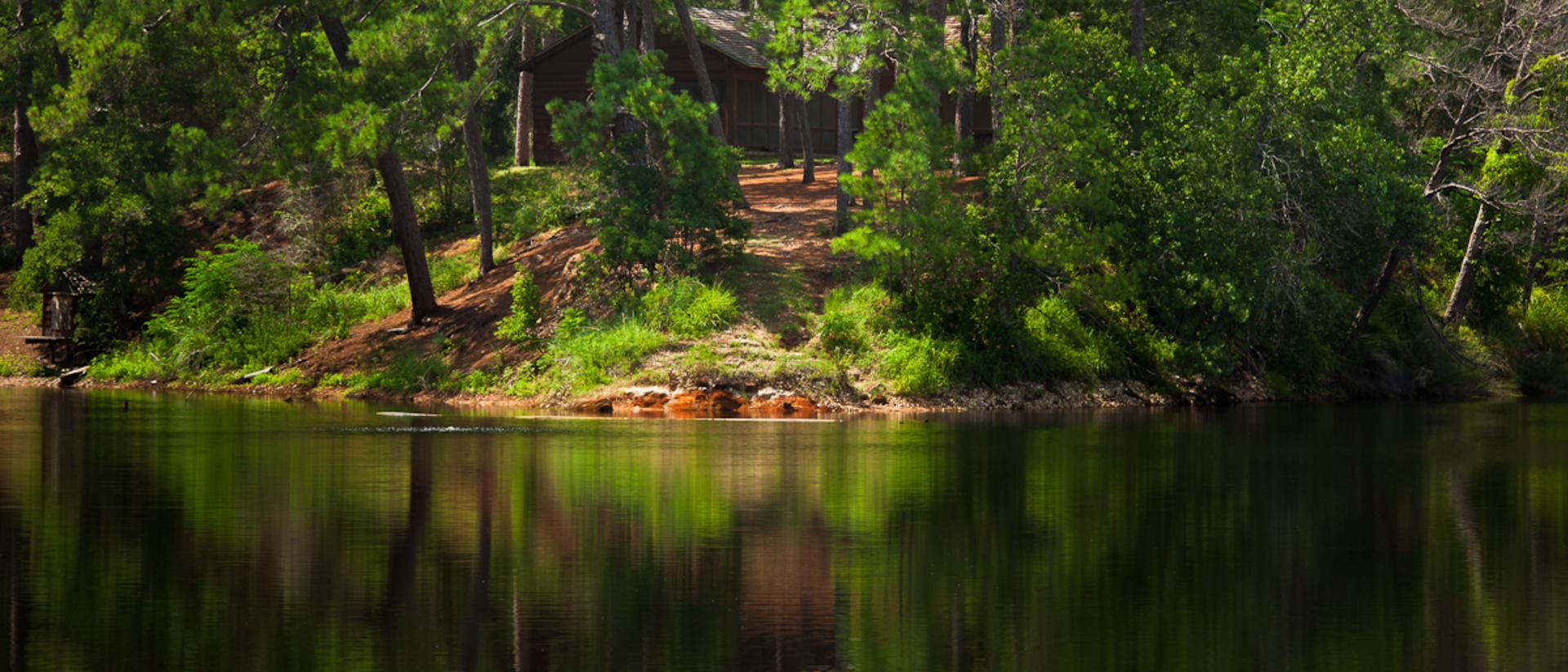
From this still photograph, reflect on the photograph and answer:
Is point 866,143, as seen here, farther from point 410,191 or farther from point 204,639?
point 204,639

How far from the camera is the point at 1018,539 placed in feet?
57.7

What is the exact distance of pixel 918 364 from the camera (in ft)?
122

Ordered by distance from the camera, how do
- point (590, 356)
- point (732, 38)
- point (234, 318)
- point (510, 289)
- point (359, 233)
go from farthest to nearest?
point (732, 38), point (359, 233), point (234, 318), point (510, 289), point (590, 356)

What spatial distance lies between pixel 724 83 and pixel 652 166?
808 inches

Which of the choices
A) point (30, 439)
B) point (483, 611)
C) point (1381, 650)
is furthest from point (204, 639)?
point (30, 439)

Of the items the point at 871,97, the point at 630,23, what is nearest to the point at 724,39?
the point at 630,23

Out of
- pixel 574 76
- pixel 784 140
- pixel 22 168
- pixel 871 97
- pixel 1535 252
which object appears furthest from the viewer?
pixel 574 76

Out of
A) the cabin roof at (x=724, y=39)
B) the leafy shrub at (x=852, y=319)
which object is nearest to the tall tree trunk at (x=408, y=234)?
the leafy shrub at (x=852, y=319)

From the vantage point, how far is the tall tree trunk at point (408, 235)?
43.1 meters

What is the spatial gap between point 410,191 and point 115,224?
792 centimetres

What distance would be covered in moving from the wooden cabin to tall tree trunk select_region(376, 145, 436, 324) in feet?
39.8

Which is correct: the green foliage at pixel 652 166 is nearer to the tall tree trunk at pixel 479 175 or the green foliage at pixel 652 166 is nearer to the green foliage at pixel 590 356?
the green foliage at pixel 590 356

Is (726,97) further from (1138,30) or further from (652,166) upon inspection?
(1138,30)

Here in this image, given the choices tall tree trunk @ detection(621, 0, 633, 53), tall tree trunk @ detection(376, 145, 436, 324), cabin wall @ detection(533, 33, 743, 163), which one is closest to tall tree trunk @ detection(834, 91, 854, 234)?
tall tree trunk @ detection(621, 0, 633, 53)
